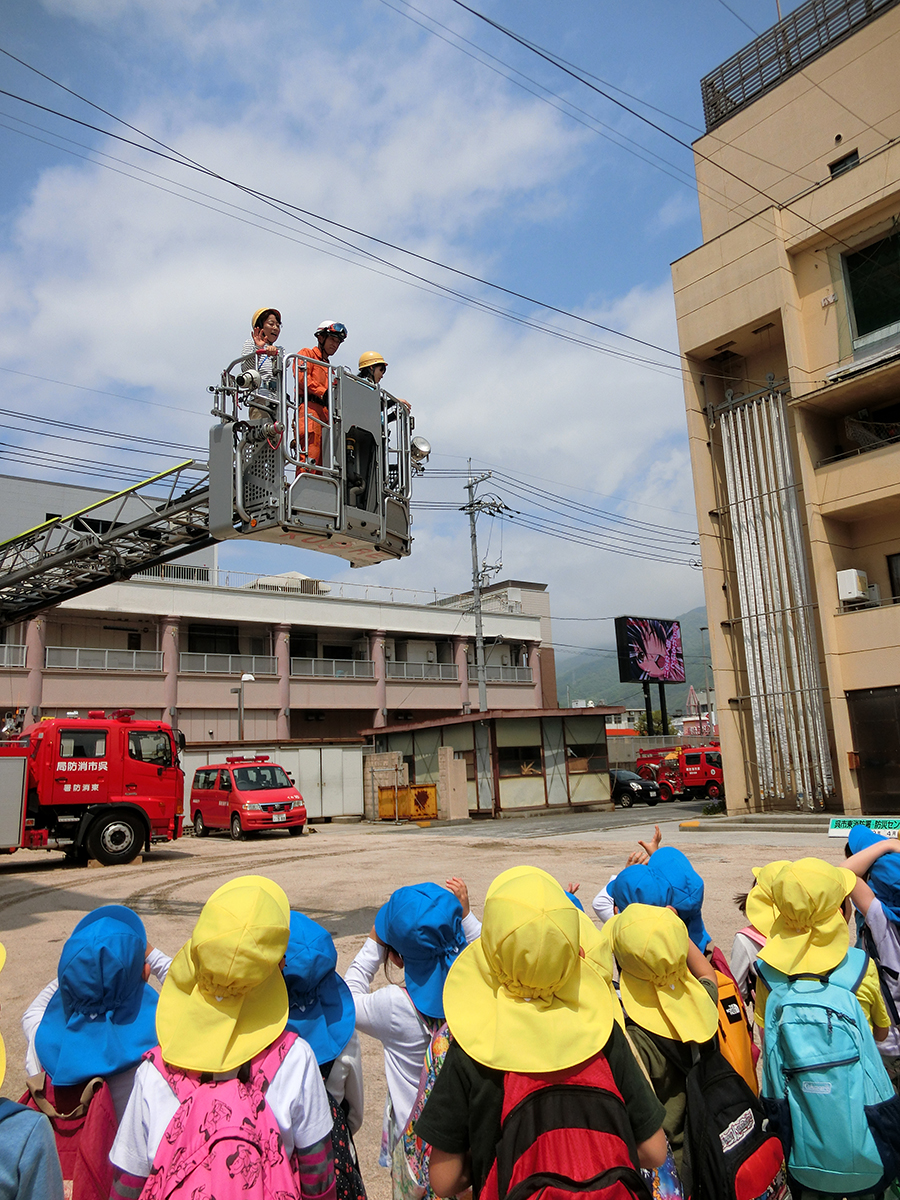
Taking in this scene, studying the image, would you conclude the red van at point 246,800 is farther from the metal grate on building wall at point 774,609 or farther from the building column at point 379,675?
the building column at point 379,675

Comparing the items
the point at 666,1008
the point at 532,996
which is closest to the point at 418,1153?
the point at 666,1008

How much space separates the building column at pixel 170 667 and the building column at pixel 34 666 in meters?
4.69

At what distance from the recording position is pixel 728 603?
73.1 feet

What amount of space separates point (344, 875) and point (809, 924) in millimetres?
11919

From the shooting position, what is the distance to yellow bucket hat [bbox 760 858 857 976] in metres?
2.88

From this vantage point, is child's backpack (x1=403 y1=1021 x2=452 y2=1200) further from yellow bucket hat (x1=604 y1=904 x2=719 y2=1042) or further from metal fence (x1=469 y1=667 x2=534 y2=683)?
metal fence (x1=469 y1=667 x2=534 y2=683)

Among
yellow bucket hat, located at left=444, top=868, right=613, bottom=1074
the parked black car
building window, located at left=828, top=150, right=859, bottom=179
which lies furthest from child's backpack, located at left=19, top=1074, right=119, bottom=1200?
the parked black car

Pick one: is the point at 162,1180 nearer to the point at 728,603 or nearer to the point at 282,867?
the point at 282,867

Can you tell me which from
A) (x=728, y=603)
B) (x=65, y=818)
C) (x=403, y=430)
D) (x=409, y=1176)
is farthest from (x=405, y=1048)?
(x=728, y=603)

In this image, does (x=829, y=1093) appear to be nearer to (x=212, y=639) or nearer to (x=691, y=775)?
(x=691, y=775)

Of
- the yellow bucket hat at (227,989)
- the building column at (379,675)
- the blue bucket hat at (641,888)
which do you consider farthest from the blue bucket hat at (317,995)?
the building column at (379,675)

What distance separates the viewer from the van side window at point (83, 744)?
1639cm

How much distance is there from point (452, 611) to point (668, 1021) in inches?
1632

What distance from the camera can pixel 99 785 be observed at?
1648 cm
